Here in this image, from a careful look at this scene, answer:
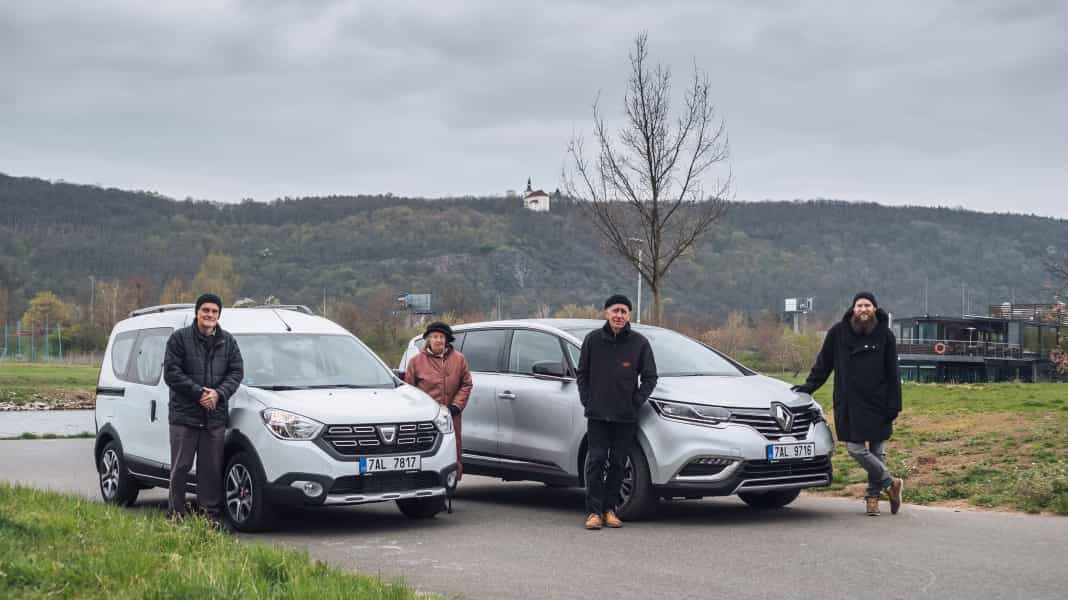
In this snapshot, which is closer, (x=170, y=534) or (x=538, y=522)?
(x=170, y=534)

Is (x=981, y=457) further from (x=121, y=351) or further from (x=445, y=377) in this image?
(x=121, y=351)

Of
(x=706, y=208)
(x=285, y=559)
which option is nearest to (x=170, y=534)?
(x=285, y=559)

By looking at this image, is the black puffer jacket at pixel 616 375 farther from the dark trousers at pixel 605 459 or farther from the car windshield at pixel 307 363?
the car windshield at pixel 307 363

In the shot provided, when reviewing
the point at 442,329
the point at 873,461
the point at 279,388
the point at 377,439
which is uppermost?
the point at 442,329

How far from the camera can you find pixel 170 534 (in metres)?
8.50

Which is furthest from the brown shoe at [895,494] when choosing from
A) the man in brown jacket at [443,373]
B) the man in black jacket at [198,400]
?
the man in black jacket at [198,400]

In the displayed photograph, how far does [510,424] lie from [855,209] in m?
133

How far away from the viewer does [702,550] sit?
9.73 meters

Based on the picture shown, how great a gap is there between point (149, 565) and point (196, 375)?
3.32 meters

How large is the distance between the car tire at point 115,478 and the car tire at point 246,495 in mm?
1819

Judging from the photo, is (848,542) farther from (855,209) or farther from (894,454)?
(855,209)

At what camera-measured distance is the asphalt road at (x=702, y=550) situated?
26.6ft

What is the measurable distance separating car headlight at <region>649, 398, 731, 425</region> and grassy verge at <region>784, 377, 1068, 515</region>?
10.8 feet

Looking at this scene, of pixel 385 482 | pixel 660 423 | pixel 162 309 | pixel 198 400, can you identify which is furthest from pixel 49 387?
pixel 660 423
